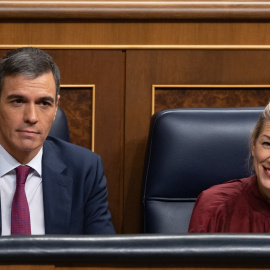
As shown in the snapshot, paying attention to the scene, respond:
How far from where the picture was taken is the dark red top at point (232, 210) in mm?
959

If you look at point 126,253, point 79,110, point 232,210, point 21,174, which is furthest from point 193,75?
point 126,253

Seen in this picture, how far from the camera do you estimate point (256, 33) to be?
124 cm

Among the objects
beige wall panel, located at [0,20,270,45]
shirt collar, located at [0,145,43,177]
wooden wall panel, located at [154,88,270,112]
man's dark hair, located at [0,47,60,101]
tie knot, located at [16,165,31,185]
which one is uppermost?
beige wall panel, located at [0,20,270,45]

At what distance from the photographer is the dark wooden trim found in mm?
1214

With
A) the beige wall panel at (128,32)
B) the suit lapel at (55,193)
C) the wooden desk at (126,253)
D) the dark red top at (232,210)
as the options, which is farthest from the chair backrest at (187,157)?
the wooden desk at (126,253)

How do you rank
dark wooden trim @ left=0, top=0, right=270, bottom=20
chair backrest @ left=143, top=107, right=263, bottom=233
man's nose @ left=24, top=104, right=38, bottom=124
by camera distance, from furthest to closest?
dark wooden trim @ left=0, top=0, right=270, bottom=20 < chair backrest @ left=143, top=107, right=263, bottom=233 < man's nose @ left=24, top=104, right=38, bottom=124

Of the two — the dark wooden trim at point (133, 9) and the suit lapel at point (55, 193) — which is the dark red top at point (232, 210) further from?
the dark wooden trim at point (133, 9)

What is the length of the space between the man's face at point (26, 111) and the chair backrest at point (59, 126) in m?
0.12

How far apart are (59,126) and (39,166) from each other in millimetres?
122

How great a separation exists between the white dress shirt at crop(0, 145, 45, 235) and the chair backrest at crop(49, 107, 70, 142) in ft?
0.35

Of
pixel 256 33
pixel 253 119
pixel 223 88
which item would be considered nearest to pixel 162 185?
pixel 253 119

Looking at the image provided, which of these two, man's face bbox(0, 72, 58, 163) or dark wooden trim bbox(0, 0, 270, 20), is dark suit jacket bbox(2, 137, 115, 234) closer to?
man's face bbox(0, 72, 58, 163)

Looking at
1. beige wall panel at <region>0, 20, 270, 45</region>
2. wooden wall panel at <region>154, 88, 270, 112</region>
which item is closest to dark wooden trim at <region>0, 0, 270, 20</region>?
beige wall panel at <region>0, 20, 270, 45</region>

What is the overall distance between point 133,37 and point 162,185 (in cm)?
40
